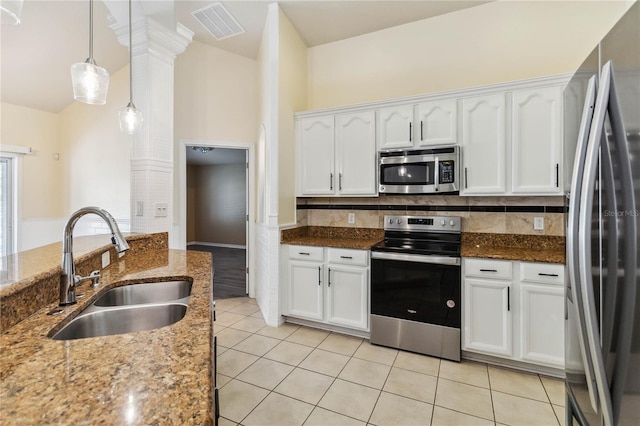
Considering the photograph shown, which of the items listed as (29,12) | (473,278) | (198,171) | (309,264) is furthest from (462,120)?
(198,171)

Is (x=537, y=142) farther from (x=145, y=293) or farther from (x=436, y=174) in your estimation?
(x=145, y=293)

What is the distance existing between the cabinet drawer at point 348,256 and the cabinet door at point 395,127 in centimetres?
107

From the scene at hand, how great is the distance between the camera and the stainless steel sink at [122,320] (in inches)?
46.6

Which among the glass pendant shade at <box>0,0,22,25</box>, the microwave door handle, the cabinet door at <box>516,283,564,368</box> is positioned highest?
the glass pendant shade at <box>0,0,22,25</box>

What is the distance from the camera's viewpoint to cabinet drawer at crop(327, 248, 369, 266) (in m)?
2.84

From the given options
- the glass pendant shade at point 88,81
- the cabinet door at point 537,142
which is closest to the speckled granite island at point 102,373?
the glass pendant shade at point 88,81

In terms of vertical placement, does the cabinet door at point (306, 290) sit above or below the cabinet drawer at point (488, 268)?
below

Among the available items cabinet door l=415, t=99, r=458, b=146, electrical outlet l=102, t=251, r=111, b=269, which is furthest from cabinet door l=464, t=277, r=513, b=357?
electrical outlet l=102, t=251, r=111, b=269

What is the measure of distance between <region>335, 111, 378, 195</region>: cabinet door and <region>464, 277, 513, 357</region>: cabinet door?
1.27 m

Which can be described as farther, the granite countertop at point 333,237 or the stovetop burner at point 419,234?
the granite countertop at point 333,237

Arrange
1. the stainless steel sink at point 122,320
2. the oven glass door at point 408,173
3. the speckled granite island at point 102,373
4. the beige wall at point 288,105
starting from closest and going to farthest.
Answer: the speckled granite island at point 102,373 < the stainless steel sink at point 122,320 < the oven glass door at point 408,173 < the beige wall at point 288,105

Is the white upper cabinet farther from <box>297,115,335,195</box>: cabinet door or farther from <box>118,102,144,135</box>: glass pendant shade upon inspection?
<box>118,102,144,135</box>: glass pendant shade

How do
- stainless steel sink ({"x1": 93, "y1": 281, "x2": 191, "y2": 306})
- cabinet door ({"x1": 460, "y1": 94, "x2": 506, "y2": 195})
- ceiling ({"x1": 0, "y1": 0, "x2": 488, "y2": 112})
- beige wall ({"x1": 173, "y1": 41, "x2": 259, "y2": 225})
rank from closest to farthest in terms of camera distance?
stainless steel sink ({"x1": 93, "y1": 281, "x2": 191, "y2": 306}), cabinet door ({"x1": 460, "y1": 94, "x2": 506, "y2": 195}), ceiling ({"x1": 0, "y1": 0, "x2": 488, "y2": 112}), beige wall ({"x1": 173, "y1": 41, "x2": 259, "y2": 225})

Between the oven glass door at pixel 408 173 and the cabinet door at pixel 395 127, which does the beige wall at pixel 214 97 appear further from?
the oven glass door at pixel 408 173
